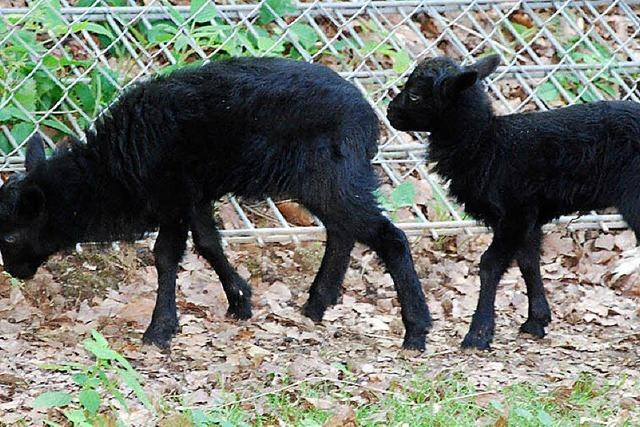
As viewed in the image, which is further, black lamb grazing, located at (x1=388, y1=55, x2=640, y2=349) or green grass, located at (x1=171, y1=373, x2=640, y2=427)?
black lamb grazing, located at (x1=388, y1=55, x2=640, y2=349)

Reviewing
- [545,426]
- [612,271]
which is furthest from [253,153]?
[612,271]

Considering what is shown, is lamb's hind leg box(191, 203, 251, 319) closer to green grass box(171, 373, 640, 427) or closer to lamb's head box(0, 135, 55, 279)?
lamb's head box(0, 135, 55, 279)

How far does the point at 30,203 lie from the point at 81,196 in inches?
9.0

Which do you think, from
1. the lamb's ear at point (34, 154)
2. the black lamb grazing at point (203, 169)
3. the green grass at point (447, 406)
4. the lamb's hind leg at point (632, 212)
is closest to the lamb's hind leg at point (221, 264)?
the black lamb grazing at point (203, 169)

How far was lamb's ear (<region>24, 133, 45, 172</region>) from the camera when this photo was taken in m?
5.70

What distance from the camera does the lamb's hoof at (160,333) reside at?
5441 mm

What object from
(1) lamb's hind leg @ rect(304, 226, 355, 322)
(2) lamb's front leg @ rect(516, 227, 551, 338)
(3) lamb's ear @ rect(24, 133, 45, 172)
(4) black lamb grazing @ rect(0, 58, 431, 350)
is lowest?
(2) lamb's front leg @ rect(516, 227, 551, 338)

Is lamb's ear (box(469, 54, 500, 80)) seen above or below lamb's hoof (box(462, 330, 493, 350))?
above

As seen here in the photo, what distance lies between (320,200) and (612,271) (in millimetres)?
2120

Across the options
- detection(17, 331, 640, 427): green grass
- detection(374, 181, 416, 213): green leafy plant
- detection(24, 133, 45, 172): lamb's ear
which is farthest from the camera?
detection(374, 181, 416, 213): green leafy plant

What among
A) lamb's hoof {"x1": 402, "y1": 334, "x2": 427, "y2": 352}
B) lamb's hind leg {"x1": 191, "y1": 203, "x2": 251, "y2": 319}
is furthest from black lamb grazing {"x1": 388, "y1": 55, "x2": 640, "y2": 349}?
lamb's hind leg {"x1": 191, "y1": 203, "x2": 251, "y2": 319}

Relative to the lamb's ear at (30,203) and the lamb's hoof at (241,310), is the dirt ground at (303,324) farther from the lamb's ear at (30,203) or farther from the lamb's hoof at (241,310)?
the lamb's ear at (30,203)

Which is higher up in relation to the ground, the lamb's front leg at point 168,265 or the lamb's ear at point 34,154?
the lamb's ear at point 34,154

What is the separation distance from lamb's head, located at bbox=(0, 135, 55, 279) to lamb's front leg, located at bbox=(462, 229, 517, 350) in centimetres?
198
